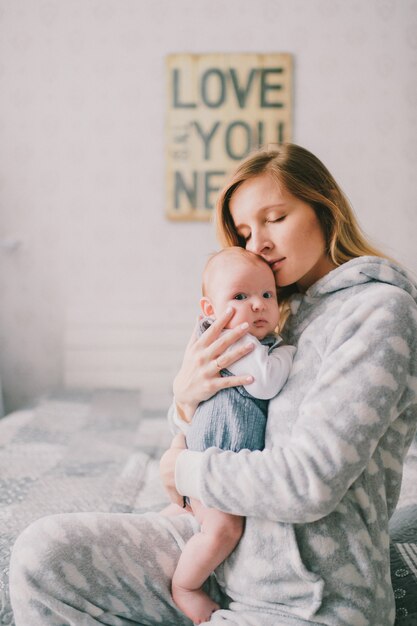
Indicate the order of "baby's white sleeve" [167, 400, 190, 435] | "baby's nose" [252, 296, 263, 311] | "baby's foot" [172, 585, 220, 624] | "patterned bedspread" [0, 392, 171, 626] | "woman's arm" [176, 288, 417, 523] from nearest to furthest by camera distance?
"woman's arm" [176, 288, 417, 523] < "baby's foot" [172, 585, 220, 624] < "baby's nose" [252, 296, 263, 311] < "baby's white sleeve" [167, 400, 190, 435] < "patterned bedspread" [0, 392, 171, 626]

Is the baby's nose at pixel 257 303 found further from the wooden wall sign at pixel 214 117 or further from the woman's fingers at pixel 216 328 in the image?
the wooden wall sign at pixel 214 117

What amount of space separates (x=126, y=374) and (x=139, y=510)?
1.61 metres

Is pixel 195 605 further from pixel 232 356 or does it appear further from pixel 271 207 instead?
pixel 271 207

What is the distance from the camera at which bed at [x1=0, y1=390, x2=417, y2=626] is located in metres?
1.25

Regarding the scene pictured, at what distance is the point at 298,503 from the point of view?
2.73ft

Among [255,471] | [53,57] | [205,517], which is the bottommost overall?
[205,517]

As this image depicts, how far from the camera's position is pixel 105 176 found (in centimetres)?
303

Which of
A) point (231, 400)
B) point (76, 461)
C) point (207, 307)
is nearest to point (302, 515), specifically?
point (231, 400)

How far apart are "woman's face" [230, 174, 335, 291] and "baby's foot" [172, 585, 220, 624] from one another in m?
0.56

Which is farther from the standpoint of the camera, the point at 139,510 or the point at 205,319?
the point at 139,510

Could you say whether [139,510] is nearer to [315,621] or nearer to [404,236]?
[315,621]

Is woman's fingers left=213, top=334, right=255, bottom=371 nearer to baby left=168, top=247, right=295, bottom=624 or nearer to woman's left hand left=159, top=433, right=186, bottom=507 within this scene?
baby left=168, top=247, right=295, bottom=624

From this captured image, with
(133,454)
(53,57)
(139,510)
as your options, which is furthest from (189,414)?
(53,57)

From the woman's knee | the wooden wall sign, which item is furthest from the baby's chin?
the wooden wall sign
